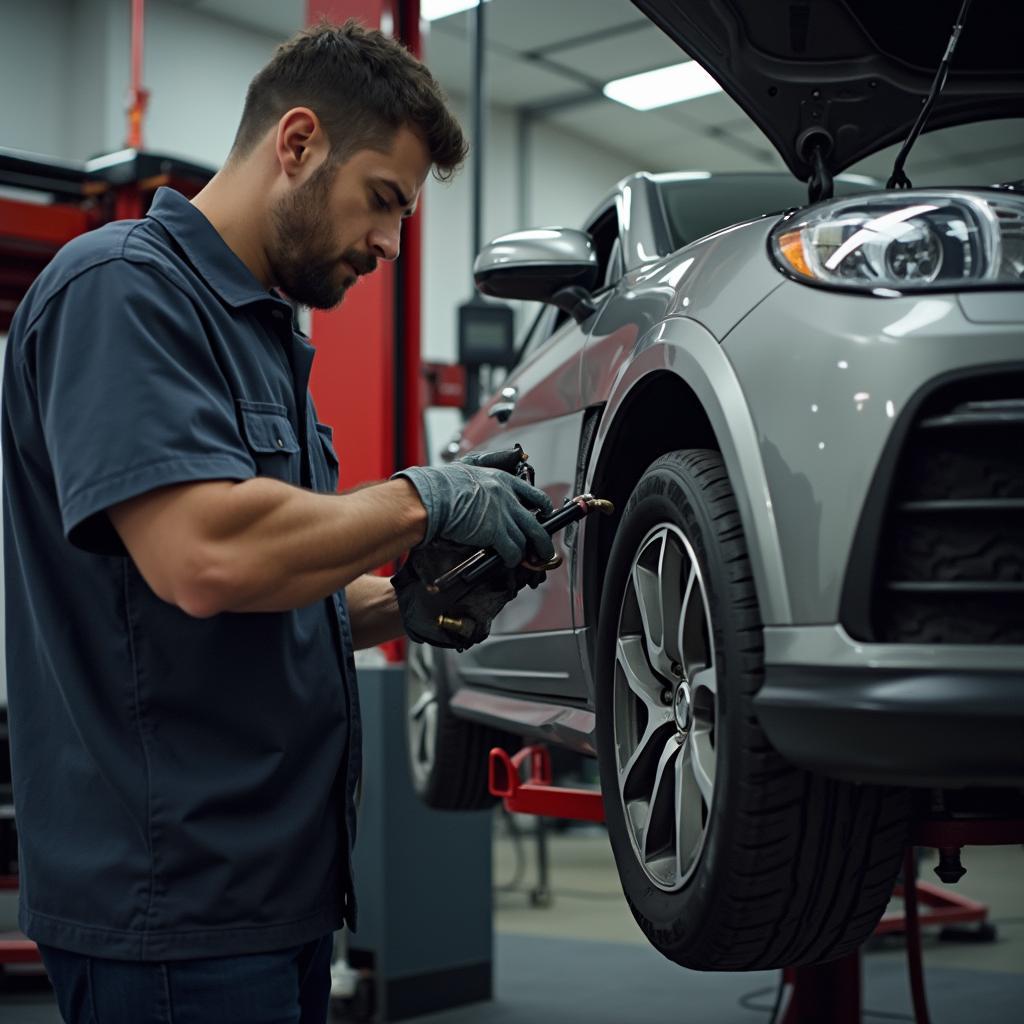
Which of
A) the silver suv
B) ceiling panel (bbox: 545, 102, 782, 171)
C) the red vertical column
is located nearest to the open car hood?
the silver suv

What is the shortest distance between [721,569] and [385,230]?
1.80 ft

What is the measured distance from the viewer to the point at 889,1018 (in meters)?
4.04

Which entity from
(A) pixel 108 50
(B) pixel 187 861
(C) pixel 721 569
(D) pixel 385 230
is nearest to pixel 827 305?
(C) pixel 721 569

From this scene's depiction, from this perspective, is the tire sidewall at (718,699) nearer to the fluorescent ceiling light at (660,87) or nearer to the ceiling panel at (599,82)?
the ceiling panel at (599,82)

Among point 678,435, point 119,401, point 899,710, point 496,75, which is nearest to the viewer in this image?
point 119,401

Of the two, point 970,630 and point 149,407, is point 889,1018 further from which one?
point 149,407

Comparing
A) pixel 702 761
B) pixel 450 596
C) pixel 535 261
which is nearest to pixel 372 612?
pixel 450 596

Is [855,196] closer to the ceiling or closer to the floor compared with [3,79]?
closer to the floor

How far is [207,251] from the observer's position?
1.47m

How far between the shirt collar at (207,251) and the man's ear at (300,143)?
0.11 m

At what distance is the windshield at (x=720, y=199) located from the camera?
2.44 meters

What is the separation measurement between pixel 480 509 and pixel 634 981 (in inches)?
136

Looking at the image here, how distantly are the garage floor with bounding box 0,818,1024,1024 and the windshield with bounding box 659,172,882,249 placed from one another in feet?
8.13

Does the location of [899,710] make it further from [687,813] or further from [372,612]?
[372,612]
